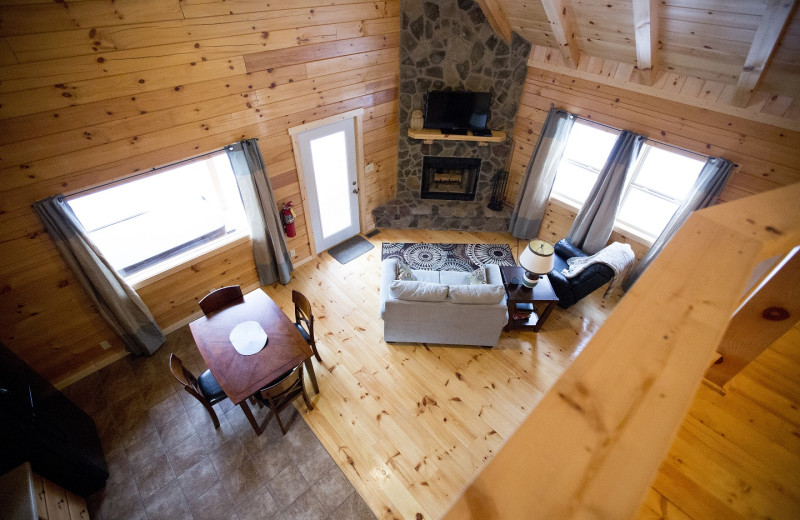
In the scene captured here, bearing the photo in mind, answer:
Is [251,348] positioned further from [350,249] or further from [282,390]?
[350,249]

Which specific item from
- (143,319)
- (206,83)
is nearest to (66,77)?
(206,83)

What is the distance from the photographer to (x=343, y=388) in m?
3.94

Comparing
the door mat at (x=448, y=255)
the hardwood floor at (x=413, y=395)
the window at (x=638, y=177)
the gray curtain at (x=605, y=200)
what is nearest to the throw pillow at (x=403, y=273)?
the hardwood floor at (x=413, y=395)

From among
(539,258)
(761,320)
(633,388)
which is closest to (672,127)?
(539,258)

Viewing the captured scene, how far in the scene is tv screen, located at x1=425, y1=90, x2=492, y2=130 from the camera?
17.0ft

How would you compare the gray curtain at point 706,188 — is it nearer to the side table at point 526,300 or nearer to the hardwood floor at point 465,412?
the side table at point 526,300

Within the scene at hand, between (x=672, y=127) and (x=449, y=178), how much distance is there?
3.00 m

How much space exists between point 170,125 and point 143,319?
81.6 inches

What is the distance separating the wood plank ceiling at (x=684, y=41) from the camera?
2.96m

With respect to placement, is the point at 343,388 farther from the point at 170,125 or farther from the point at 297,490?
the point at 170,125

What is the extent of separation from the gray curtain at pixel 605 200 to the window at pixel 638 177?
0.14m

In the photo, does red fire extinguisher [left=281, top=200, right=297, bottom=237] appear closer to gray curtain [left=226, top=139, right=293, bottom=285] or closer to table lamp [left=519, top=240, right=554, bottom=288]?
gray curtain [left=226, top=139, right=293, bottom=285]

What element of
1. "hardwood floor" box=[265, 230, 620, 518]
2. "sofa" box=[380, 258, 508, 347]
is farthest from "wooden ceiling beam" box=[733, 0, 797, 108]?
"sofa" box=[380, 258, 508, 347]

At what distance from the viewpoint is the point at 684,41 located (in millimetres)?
3494
